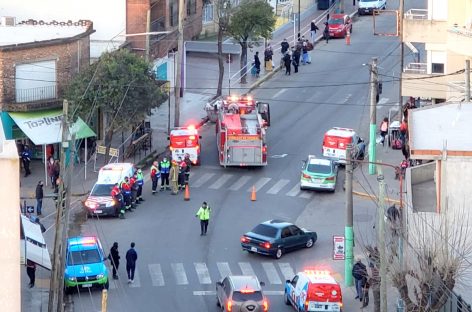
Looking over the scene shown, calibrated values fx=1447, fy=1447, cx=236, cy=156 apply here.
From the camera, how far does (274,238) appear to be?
4775cm

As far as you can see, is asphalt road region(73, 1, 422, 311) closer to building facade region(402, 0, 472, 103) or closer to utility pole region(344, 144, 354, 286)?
utility pole region(344, 144, 354, 286)

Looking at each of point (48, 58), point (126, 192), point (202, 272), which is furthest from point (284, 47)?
point (202, 272)

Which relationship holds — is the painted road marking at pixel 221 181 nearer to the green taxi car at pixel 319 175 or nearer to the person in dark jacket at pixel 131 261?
the green taxi car at pixel 319 175

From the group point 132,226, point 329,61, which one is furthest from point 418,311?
point 329,61

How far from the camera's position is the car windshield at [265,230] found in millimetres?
48031

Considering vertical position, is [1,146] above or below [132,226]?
above

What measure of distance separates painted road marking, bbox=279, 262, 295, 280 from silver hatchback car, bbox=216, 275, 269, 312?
4.12 m

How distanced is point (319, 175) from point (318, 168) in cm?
41

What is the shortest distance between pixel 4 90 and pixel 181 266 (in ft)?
46.7

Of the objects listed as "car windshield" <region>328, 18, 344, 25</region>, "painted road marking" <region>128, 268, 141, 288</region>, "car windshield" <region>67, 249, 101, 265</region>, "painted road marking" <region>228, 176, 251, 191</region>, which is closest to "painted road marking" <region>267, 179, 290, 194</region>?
"painted road marking" <region>228, 176, 251, 191</region>

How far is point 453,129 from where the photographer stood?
44.6 metres

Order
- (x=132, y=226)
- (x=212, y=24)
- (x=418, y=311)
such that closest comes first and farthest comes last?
(x=418, y=311) → (x=132, y=226) → (x=212, y=24)

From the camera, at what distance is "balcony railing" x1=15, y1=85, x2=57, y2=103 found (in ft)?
191

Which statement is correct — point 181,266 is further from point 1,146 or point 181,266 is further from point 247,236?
point 1,146
